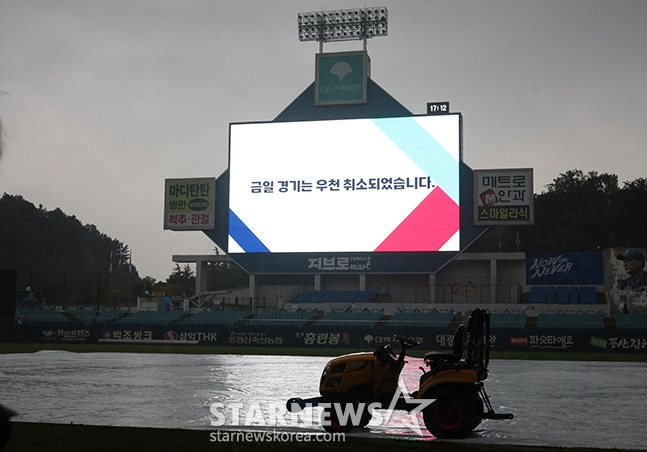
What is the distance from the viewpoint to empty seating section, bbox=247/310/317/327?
49.6m

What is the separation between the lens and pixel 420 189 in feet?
180

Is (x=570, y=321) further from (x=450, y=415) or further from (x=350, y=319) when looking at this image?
(x=450, y=415)

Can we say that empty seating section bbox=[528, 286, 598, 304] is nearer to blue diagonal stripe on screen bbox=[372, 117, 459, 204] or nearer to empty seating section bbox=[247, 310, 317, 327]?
blue diagonal stripe on screen bbox=[372, 117, 459, 204]

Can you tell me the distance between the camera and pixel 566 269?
58188mm

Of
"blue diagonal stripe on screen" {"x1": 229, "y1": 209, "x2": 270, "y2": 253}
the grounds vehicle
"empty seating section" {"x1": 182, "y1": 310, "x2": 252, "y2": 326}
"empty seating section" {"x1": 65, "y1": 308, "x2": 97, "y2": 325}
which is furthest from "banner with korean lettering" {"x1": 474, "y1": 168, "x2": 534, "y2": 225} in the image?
the grounds vehicle

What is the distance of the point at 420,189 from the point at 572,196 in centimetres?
5999

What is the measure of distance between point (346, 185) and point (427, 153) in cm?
662

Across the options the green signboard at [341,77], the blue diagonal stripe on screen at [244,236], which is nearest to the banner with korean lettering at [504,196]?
the green signboard at [341,77]

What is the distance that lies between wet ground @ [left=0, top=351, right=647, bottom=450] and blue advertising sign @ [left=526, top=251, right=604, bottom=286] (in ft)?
103

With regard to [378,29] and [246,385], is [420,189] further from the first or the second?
[246,385]

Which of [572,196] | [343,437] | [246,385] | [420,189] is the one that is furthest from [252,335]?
[572,196]

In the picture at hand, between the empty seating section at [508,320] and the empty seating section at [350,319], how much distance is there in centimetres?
782

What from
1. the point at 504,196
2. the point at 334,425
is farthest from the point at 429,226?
the point at 334,425

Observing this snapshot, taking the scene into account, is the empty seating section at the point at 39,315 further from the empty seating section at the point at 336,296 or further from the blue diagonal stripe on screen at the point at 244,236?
the empty seating section at the point at 336,296
